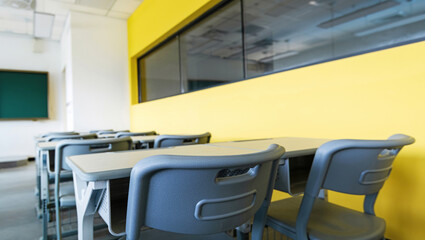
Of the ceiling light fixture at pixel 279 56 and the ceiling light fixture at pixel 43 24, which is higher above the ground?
the ceiling light fixture at pixel 43 24

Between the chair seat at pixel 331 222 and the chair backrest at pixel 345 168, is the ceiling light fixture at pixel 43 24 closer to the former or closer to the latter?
the chair seat at pixel 331 222

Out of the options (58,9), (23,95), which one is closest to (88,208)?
(58,9)

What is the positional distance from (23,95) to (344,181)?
25.9 feet

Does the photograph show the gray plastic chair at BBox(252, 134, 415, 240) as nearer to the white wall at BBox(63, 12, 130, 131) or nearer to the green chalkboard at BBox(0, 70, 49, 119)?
the white wall at BBox(63, 12, 130, 131)

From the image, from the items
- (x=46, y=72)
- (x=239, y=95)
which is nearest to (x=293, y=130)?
(x=239, y=95)

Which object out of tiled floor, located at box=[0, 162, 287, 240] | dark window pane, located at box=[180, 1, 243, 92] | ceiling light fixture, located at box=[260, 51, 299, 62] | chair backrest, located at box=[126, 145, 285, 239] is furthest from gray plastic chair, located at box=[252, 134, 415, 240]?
dark window pane, located at box=[180, 1, 243, 92]

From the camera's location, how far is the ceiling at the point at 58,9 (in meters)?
4.98

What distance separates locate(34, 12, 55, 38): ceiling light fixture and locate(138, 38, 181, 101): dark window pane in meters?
2.00

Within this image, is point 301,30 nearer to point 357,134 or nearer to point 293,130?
point 293,130

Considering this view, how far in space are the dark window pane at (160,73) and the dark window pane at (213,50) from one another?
0.25 metres

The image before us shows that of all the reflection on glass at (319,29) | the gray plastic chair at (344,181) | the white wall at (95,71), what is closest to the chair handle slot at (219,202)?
the gray plastic chair at (344,181)

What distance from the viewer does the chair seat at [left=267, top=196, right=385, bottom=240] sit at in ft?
3.30

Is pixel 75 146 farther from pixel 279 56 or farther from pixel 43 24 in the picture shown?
pixel 43 24

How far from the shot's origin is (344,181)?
0.99m
